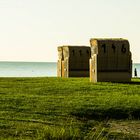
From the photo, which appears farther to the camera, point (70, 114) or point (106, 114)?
point (106, 114)

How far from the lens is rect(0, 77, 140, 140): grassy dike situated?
15164mm

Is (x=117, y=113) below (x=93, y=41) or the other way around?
below

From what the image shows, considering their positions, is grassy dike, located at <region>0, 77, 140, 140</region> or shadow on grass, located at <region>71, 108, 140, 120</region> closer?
grassy dike, located at <region>0, 77, 140, 140</region>

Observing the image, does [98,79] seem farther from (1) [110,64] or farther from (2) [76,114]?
(2) [76,114]

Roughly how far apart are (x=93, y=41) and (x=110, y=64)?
6.98ft

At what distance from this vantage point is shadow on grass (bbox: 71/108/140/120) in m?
19.6

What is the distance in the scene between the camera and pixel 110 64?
3469 cm

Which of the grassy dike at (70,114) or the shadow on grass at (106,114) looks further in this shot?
the shadow on grass at (106,114)

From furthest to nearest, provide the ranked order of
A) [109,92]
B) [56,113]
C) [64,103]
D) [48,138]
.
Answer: [109,92]
[64,103]
[56,113]
[48,138]

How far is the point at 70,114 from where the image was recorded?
766 inches

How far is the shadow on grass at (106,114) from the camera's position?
1956 centimetres

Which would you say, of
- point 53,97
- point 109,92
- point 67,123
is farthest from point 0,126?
point 109,92

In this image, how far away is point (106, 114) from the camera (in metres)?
20.0

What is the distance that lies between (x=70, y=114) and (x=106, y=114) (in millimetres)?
1615
